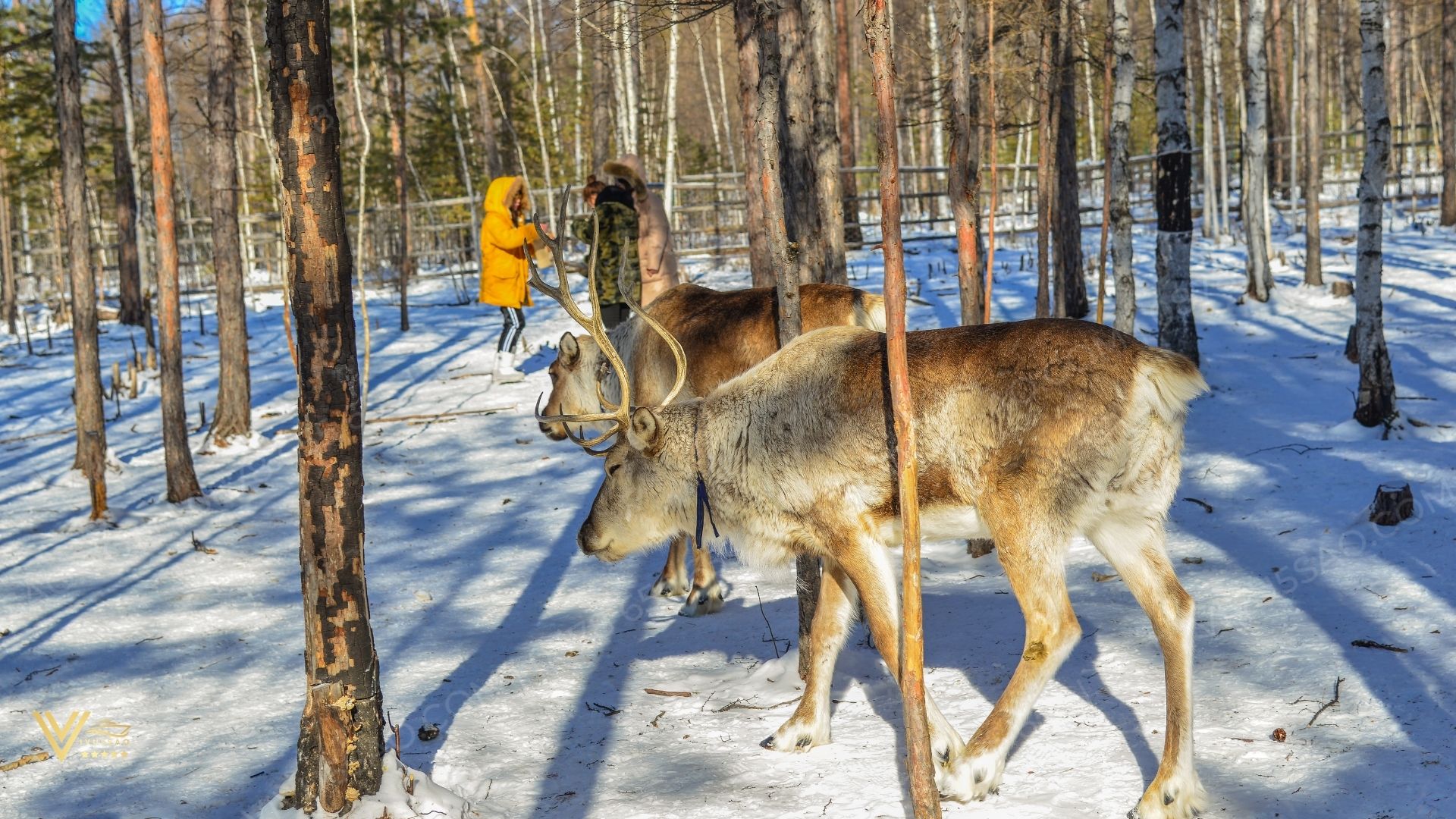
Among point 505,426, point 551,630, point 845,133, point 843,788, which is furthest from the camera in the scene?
point 845,133

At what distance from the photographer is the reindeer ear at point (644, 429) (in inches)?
185

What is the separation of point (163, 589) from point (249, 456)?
13.5 ft

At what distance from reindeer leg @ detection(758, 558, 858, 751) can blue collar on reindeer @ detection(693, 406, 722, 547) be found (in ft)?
1.77

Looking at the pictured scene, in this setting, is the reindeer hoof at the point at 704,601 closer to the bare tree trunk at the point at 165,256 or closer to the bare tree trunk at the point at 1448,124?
the bare tree trunk at the point at 165,256

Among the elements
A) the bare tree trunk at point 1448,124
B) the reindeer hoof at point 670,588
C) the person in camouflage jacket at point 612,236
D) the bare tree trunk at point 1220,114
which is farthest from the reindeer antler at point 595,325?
the bare tree trunk at point 1448,124

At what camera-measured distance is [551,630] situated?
6.23 m

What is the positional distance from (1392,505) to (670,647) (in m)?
4.22

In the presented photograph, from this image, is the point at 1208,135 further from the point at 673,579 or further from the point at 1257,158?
the point at 673,579

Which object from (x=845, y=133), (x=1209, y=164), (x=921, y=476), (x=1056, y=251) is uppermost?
(x=845, y=133)

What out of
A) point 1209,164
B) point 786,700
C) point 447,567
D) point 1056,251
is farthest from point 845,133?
point 786,700

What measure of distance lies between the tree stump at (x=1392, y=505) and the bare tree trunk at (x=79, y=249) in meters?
8.99

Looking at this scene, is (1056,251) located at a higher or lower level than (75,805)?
higher

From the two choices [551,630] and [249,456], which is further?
[249,456]

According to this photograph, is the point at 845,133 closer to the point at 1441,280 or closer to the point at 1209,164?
the point at 1209,164
